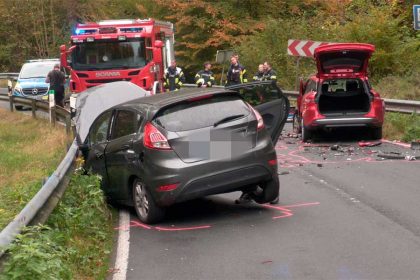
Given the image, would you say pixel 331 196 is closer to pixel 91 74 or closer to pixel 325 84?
pixel 325 84

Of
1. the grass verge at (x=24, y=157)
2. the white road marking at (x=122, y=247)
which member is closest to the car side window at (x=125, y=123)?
the white road marking at (x=122, y=247)

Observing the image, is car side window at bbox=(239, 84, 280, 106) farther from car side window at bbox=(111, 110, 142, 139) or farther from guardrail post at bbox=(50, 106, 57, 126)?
guardrail post at bbox=(50, 106, 57, 126)

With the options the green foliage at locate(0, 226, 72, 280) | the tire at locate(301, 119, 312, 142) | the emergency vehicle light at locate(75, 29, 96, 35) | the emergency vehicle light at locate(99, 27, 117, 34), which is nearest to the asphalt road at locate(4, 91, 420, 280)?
the green foliage at locate(0, 226, 72, 280)

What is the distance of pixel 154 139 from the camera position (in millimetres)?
8484

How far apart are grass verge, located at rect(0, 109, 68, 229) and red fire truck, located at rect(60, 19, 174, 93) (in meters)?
2.02

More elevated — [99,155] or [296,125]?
[99,155]

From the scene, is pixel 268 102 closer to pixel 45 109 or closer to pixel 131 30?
pixel 131 30

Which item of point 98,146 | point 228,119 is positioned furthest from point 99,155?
point 228,119

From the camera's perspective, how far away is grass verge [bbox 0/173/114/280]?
5277mm

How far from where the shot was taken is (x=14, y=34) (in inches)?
2060

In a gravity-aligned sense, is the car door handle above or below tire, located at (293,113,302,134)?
above

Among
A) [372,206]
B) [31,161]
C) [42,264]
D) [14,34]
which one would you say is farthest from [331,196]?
[14,34]

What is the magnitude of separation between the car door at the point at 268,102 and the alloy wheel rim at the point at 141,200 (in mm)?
2354

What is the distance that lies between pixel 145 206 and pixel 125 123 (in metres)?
1.21
